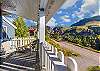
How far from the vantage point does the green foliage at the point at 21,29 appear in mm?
16562

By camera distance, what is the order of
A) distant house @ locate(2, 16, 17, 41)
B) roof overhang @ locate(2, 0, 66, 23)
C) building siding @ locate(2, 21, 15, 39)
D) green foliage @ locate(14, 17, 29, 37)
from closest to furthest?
roof overhang @ locate(2, 0, 66, 23) < distant house @ locate(2, 16, 17, 41) < building siding @ locate(2, 21, 15, 39) < green foliage @ locate(14, 17, 29, 37)

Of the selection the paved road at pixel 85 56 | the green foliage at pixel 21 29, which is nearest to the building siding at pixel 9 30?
the green foliage at pixel 21 29

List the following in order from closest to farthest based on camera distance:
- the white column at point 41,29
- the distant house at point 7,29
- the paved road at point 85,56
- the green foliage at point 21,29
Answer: the white column at point 41,29 < the paved road at point 85,56 < the distant house at point 7,29 < the green foliage at point 21,29

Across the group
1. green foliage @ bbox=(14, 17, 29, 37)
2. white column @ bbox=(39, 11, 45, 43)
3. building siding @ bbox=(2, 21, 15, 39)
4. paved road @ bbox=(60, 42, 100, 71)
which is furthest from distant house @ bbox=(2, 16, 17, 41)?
white column @ bbox=(39, 11, 45, 43)

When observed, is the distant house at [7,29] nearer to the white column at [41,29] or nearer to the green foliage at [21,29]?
the green foliage at [21,29]

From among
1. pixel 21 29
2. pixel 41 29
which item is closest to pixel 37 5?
pixel 41 29

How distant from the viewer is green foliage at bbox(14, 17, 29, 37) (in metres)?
16.6

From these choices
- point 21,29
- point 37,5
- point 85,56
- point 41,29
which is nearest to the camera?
point 41,29

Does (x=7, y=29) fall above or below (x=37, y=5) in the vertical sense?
below

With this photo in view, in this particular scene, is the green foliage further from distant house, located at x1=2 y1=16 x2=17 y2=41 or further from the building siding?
distant house, located at x1=2 y1=16 x2=17 y2=41

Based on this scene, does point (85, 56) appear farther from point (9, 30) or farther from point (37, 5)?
point (9, 30)

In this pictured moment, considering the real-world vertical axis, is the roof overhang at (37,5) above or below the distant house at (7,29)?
above

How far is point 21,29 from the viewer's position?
16828mm

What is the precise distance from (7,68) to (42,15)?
164 centimetres
